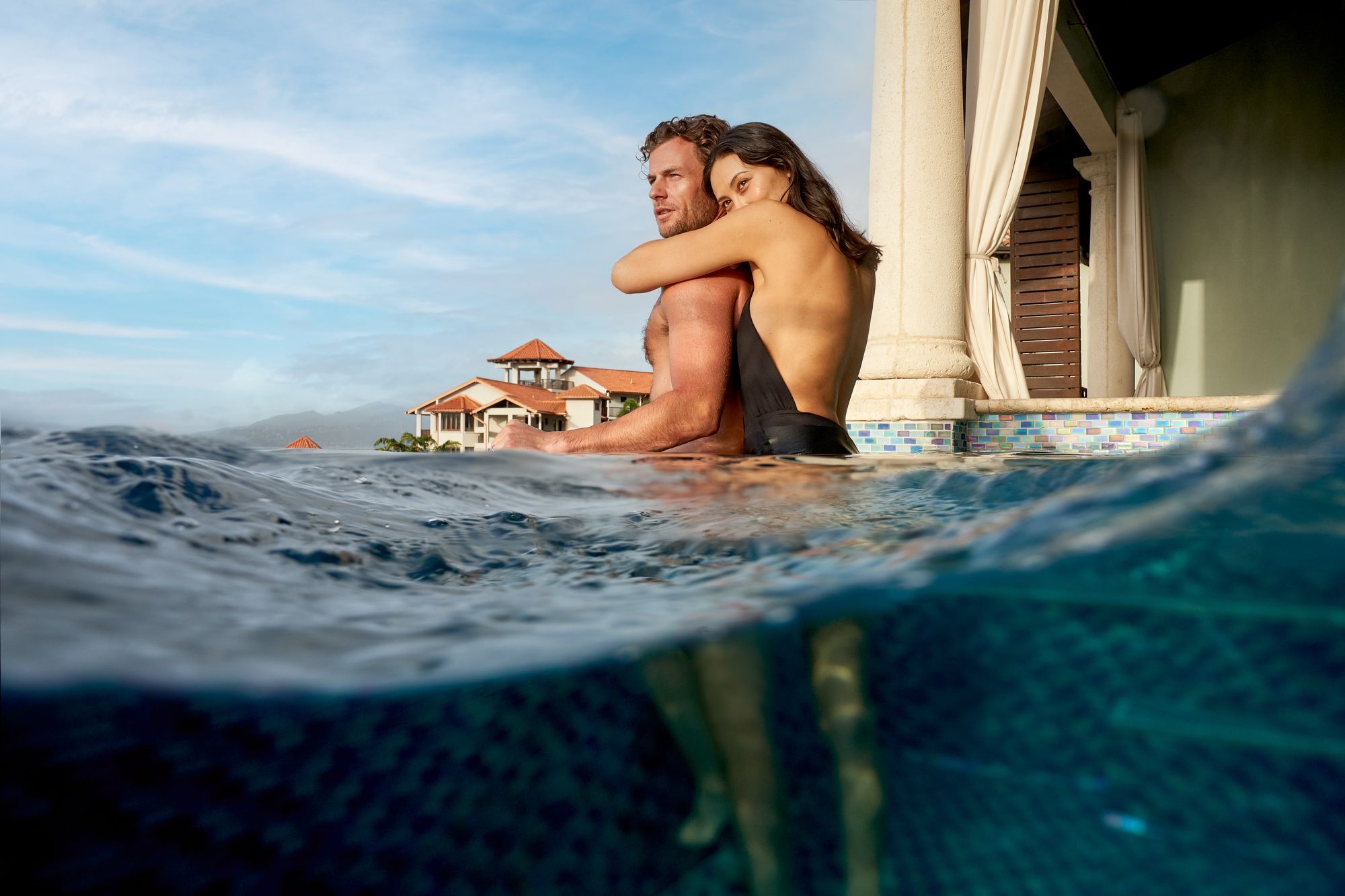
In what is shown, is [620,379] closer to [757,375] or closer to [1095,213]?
[1095,213]

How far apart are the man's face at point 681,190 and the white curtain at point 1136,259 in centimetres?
710

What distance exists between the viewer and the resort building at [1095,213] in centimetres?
506

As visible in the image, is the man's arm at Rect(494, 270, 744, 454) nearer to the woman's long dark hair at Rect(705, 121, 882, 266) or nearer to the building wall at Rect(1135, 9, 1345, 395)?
the woman's long dark hair at Rect(705, 121, 882, 266)

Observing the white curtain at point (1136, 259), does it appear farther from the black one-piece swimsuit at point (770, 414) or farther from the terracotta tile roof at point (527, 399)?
the terracotta tile roof at point (527, 399)

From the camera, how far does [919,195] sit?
5078 millimetres

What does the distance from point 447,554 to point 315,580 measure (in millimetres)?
294

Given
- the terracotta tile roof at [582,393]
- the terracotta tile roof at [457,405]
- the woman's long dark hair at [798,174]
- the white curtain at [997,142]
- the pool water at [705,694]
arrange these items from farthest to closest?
the terracotta tile roof at [582,393] → the terracotta tile roof at [457,405] → the white curtain at [997,142] → the woman's long dark hair at [798,174] → the pool water at [705,694]

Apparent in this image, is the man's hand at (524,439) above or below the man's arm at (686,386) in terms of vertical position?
below

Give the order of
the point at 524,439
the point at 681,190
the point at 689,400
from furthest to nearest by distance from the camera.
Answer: the point at 681,190 < the point at 689,400 < the point at 524,439

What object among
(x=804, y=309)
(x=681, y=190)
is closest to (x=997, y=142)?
(x=681, y=190)

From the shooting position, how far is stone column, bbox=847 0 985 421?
502 cm

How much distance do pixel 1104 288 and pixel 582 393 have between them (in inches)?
1189

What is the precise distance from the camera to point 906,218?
510cm

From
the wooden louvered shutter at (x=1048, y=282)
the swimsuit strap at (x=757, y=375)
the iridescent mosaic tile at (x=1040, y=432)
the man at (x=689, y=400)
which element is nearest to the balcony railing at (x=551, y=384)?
the wooden louvered shutter at (x=1048, y=282)
